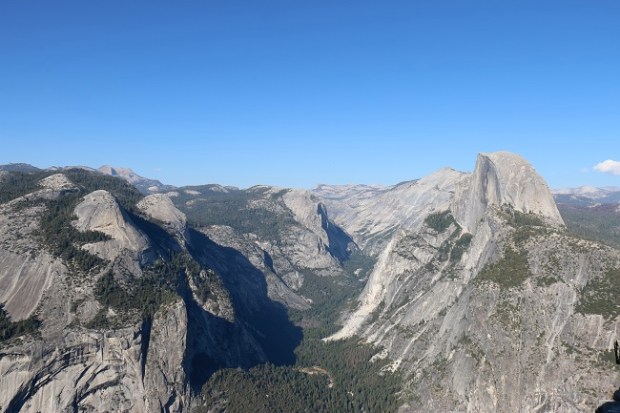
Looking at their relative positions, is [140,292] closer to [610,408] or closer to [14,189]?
[14,189]

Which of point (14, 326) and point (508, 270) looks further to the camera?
point (508, 270)

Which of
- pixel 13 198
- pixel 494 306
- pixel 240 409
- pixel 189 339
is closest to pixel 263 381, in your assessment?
pixel 240 409

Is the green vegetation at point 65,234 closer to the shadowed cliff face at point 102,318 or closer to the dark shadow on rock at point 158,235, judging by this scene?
the shadowed cliff face at point 102,318

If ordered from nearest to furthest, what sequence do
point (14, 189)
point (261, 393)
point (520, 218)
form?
1. point (261, 393)
2. point (520, 218)
3. point (14, 189)

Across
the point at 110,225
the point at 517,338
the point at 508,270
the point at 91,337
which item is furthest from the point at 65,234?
the point at 508,270

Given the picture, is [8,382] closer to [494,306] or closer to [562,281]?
[494,306]

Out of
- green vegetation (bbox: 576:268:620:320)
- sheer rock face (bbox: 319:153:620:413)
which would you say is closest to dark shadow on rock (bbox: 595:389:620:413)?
sheer rock face (bbox: 319:153:620:413)
